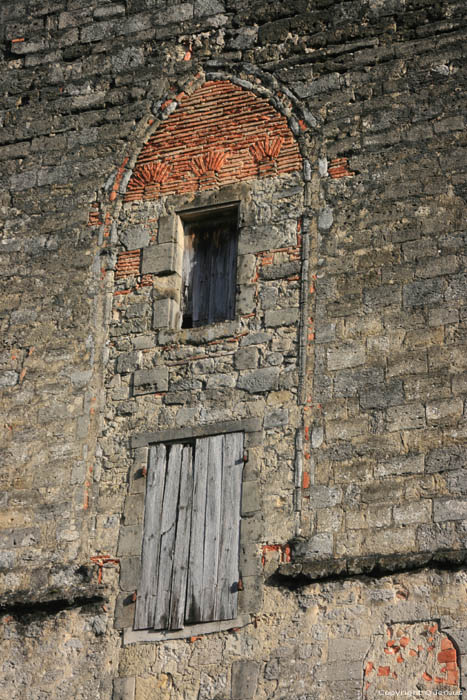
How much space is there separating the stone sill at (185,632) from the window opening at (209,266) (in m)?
2.28

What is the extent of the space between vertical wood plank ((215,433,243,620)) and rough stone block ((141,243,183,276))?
1465mm

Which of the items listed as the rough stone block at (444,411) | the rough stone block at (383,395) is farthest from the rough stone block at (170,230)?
the rough stone block at (444,411)

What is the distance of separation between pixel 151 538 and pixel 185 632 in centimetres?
72

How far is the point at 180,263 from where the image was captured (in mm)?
10766

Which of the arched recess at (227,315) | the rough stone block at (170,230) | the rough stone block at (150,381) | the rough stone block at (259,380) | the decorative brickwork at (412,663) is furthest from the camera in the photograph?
the rough stone block at (170,230)

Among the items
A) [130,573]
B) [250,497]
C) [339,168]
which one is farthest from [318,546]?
[339,168]

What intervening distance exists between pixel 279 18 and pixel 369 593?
466 cm

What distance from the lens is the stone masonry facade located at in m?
9.17

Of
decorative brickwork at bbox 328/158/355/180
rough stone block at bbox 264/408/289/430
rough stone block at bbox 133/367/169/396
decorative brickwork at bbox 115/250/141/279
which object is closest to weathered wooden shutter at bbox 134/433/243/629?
rough stone block at bbox 264/408/289/430

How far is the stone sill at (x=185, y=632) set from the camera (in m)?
9.27

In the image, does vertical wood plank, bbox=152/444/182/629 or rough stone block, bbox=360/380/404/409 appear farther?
rough stone block, bbox=360/380/404/409

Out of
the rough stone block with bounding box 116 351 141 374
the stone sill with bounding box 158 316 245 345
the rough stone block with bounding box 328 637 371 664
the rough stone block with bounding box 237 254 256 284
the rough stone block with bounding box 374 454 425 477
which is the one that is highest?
the rough stone block with bounding box 237 254 256 284

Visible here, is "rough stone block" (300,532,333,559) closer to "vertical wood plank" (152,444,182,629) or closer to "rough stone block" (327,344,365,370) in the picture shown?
"vertical wood plank" (152,444,182,629)

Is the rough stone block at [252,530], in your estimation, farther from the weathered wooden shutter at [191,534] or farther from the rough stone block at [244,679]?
the rough stone block at [244,679]
